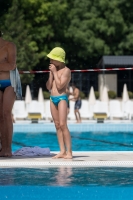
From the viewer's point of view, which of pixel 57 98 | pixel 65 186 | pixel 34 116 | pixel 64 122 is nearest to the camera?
pixel 65 186

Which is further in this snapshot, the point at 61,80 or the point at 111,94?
the point at 111,94

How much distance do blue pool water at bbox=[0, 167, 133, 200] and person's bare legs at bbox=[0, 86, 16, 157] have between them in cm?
152

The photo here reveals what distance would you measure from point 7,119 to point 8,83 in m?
A: 0.46

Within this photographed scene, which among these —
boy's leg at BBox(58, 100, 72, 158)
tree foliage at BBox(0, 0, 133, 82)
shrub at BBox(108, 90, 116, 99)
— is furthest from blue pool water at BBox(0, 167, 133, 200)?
tree foliage at BBox(0, 0, 133, 82)

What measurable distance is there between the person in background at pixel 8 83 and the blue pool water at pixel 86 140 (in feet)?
15.7

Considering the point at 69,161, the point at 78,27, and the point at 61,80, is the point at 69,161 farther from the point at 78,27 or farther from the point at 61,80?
the point at 78,27

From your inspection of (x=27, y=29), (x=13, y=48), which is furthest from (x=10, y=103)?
(x=27, y=29)

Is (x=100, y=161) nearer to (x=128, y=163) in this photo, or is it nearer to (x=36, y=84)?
(x=128, y=163)

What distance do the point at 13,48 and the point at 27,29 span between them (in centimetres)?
3656

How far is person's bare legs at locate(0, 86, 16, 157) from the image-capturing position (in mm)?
8125

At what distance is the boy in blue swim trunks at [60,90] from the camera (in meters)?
8.16

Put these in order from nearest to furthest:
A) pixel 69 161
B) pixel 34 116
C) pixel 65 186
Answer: pixel 65 186, pixel 69 161, pixel 34 116

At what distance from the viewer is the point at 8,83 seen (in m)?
8.20

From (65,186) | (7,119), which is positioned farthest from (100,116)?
(65,186)
